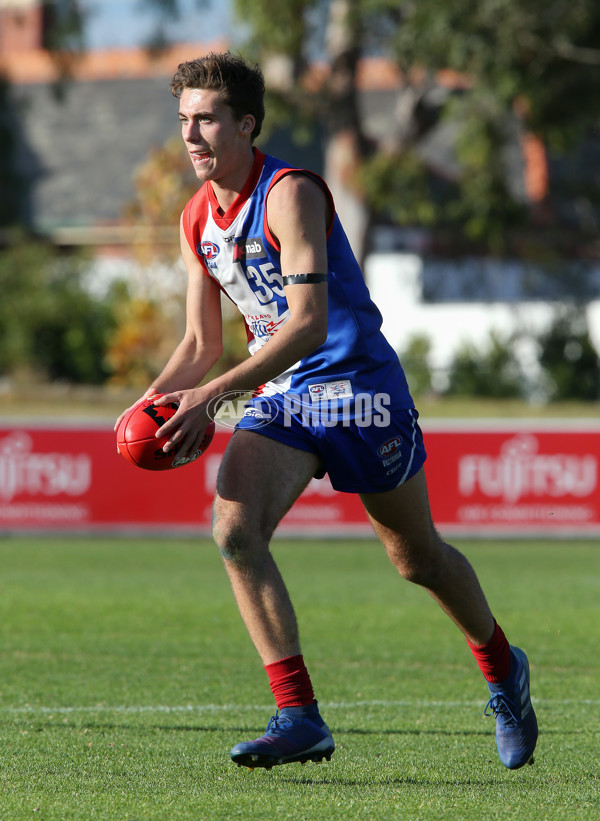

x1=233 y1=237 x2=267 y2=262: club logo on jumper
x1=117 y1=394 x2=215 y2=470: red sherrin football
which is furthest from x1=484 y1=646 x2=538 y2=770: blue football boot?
x1=233 y1=237 x2=267 y2=262: club logo on jumper

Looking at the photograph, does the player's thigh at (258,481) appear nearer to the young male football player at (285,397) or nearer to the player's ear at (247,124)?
the young male football player at (285,397)

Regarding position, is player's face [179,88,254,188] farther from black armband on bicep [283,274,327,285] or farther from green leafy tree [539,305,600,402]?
green leafy tree [539,305,600,402]

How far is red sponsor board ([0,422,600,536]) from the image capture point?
15.5 meters

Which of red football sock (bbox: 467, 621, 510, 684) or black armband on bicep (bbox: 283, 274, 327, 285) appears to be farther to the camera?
red football sock (bbox: 467, 621, 510, 684)

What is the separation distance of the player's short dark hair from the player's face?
0.8 inches

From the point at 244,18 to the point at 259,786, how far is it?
2146 cm

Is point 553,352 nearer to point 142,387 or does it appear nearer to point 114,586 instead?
point 142,387

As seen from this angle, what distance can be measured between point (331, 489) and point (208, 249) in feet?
36.7

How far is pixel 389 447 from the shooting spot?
4320 mm

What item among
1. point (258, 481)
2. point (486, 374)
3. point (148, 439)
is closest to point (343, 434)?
point (258, 481)

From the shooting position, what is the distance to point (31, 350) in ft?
108

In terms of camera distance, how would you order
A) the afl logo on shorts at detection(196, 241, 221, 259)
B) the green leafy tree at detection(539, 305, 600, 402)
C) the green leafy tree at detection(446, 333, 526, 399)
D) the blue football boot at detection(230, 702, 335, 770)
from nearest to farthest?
the blue football boot at detection(230, 702, 335, 770)
the afl logo on shorts at detection(196, 241, 221, 259)
the green leafy tree at detection(446, 333, 526, 399)
the green leafy tree at detection(539, 305, 600, 402)

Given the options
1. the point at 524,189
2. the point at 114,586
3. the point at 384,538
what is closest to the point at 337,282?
the point at 384,538

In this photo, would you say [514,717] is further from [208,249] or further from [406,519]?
[208,249]
